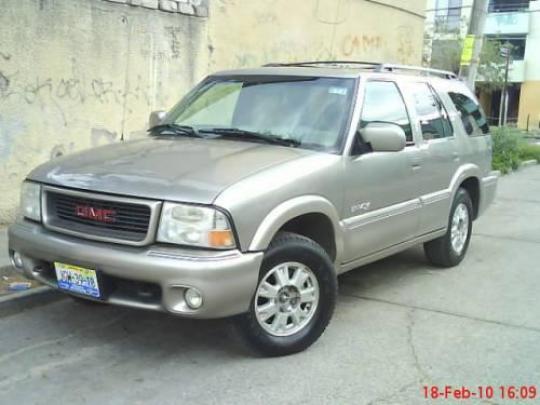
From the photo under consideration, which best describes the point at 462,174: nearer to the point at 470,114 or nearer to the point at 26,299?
the point at 470,114

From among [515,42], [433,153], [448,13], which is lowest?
[433,153]

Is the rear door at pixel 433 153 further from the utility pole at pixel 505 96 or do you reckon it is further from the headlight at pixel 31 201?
the utility pole at pixel 505 96

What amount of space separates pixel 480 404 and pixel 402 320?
4.40ft

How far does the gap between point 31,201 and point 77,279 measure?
733 millimetres

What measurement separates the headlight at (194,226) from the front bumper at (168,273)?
0.18ft

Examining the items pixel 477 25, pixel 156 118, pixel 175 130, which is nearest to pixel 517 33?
pixel 477 25

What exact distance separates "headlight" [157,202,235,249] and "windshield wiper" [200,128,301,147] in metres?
1.12

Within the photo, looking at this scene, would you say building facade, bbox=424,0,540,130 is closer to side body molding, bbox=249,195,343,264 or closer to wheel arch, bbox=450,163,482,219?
wheel arch, bbox=450,163,482,219

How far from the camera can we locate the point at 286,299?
4.27 metres

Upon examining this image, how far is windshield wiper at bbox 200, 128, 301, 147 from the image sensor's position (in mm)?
4727

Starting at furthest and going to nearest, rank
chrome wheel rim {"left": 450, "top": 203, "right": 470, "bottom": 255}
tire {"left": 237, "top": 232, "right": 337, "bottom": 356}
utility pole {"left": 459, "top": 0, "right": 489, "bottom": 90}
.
Result: utility pole {"left": 459, "top": 0, "right": 489, "bottom": 90} → chrome wheel rim {"left": 450, "top": 203, "right": 470, "bottom": 255} → tire {"left": 237, "top": 232, "right": 337, "bottom": 356}

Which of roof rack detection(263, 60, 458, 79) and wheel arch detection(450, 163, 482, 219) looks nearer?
roof rack detection(263, 60, 458, 79)

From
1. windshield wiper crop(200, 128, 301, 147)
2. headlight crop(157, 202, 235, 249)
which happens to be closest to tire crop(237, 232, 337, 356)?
headlight crop(157, 202, 235, 249)
